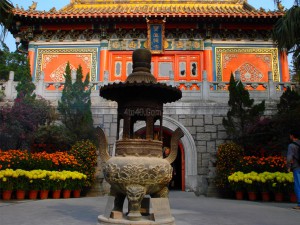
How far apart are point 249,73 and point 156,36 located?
4453mm

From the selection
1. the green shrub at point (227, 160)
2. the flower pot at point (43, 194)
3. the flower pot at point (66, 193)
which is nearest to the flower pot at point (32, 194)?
the flower pot at point (43, 194)

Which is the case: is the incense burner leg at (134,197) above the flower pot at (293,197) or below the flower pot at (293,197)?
above

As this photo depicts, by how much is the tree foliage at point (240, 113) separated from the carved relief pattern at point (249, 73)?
12.6ft

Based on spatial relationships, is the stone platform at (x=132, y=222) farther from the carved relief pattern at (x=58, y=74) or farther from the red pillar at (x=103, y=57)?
the carved relief pattern at (x=58, y=74)

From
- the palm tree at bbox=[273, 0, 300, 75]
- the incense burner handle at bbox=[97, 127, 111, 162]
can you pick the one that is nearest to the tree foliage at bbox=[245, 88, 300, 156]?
the palm tree at bbox=[273, 0, 300, 75]

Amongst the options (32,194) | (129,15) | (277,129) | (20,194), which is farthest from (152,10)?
(20,194)

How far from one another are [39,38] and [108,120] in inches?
248

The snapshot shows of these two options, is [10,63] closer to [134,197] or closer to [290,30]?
[290,30]

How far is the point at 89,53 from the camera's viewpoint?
13.6 m

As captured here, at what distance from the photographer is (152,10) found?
46.4 ft

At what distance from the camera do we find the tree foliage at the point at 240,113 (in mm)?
9211

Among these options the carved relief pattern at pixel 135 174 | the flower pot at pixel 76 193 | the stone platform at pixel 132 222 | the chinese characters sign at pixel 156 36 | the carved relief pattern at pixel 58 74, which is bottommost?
the flower pot at pixel 76 193

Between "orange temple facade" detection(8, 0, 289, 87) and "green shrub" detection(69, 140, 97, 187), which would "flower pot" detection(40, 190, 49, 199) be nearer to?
"green shrub" detection(69, 140, 97, 187)

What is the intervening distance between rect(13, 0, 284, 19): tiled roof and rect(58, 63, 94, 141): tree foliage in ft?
13.5
